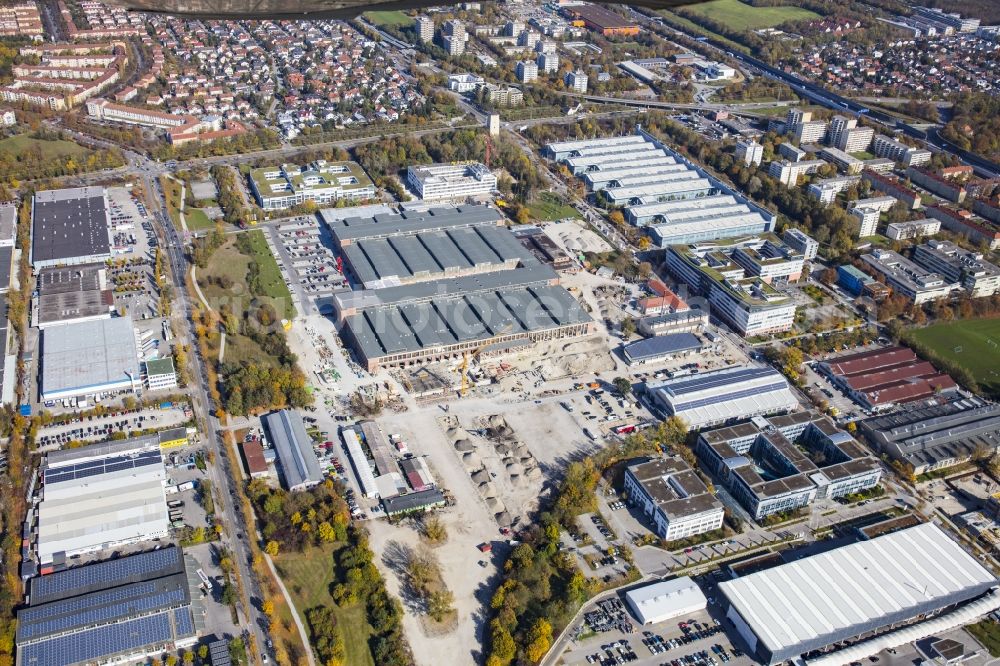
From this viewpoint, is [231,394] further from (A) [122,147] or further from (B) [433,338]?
(A) [122,147]

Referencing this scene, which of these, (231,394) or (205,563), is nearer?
(205,563)

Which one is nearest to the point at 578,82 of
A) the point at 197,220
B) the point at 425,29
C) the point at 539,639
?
the point at 425,29

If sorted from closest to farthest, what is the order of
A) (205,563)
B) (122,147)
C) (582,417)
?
1. (205,563)
2. (582,417)
3. (122,147)

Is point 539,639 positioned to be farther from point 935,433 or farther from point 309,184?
point 309,184

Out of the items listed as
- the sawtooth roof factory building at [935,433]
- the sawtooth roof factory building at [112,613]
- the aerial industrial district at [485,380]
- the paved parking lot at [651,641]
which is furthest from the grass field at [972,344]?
the sawtooth roof factory building at [112,613]

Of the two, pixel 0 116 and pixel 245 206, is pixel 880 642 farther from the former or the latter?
pixel 0 116

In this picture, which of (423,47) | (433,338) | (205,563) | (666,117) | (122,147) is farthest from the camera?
(423,47)

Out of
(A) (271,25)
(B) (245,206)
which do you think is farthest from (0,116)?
(A) (271,25)
